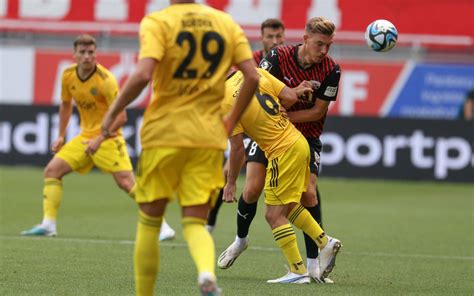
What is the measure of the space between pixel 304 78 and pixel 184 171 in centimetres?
299

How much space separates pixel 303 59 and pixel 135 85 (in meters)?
3.22

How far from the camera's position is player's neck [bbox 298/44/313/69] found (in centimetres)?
949

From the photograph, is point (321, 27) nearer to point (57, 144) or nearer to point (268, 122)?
point (268, 122)

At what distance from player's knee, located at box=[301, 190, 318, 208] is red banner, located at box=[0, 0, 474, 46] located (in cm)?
1767

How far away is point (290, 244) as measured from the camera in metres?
9.29

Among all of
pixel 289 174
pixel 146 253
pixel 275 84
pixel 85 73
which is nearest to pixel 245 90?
pixel 146 253

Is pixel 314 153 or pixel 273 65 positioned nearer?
pixel 273 65

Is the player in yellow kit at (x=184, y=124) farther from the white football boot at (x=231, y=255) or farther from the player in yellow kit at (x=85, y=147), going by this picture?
the player in yellow kit at (x=85, y=147)

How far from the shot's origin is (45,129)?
23578mm

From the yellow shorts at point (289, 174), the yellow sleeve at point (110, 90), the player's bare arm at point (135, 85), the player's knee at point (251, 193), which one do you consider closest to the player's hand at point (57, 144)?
the yellow sleeve at point (110, 90)

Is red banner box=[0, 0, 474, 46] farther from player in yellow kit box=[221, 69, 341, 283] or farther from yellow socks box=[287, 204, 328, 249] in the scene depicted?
player in yellow kit box=[221, 69, 341, 283]

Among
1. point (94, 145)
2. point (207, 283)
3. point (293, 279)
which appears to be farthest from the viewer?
point (94, 145)

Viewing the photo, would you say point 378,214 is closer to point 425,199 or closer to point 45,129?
point 425,199

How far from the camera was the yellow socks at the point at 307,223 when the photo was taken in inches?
376
